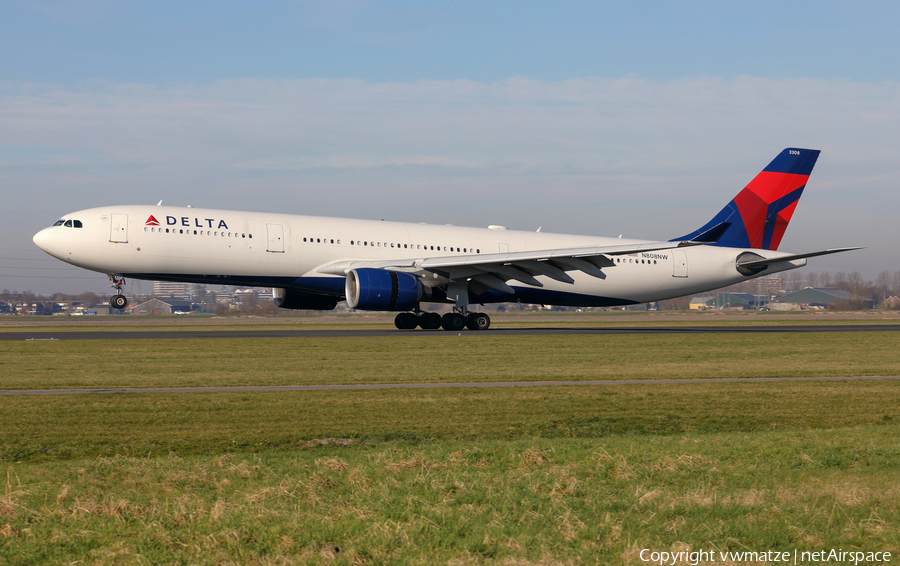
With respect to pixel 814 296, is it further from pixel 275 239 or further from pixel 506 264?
pixel 275 239

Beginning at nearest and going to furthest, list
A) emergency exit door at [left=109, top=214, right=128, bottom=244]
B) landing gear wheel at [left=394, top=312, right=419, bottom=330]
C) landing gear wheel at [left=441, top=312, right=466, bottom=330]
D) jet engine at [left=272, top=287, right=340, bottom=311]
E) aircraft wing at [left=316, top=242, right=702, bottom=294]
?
emergency exit door at [left=109, top=214, right=128, bottom=244]
aircraft wing at [left=316, top=242, right=702, bottom=294]
landing gear wheel at [left=441, top=312, right=466, bottom=330]
landing gear wheel at [left=394, top=312, right=419, bottom=330]
jet engine at [left=272, top=287, right=340, bottom=311]

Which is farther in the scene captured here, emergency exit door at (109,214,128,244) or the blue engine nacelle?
the blue engine nacelle

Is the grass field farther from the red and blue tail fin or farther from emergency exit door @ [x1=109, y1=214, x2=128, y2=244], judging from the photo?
the red and blue tail fin

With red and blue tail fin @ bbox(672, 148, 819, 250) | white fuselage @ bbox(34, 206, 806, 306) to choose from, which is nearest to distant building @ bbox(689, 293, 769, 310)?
red and blue tail fin @ bbox(672, 148, 819, 250)

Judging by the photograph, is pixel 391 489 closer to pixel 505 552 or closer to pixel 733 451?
pixel 505 552

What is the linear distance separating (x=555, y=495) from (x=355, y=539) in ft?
7.99

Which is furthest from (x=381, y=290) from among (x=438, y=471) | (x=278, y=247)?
(x=438, y=471)

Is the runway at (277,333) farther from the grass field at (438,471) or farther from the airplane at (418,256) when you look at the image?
the grass field at (438,471)

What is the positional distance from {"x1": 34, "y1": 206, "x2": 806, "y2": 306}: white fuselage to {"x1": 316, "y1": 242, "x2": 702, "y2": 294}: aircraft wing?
100cm

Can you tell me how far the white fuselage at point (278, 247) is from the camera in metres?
34.1

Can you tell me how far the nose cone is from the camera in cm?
3453

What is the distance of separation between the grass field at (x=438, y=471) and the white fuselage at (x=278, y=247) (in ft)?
47.7

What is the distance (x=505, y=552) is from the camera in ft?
21.0

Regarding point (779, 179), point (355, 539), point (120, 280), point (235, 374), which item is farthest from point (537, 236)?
point (355, 539)
